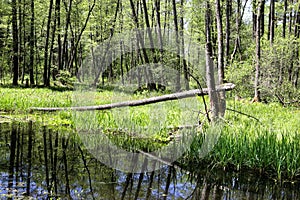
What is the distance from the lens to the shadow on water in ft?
13.8

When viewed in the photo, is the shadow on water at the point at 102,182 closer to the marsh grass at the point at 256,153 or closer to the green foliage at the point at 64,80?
the marsh grass at the point at 256,153

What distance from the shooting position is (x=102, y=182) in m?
4.63

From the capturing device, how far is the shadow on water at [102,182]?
420cm

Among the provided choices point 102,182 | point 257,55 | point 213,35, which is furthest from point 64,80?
point 102,182

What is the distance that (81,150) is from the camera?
654 cm

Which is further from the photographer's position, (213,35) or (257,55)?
(213,35)

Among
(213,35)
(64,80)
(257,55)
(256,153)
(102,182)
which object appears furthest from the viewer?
(213,35)

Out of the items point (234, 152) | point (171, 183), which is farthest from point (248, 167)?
point (171, 183)

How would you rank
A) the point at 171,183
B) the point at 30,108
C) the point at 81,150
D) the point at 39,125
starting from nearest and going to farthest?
the point at 171,183, the point at 81,150, the point at 39,125, the point at 30,108

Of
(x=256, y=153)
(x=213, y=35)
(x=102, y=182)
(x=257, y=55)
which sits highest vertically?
(x=213, y=35)

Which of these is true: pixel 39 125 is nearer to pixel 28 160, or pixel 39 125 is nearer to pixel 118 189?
pixel 28 160

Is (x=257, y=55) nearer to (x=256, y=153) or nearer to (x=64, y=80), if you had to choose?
(x=256, y=153)

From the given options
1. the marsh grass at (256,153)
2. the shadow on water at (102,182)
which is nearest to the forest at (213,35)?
the marsh grass at (256,153)

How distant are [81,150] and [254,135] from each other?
3.24 metres
